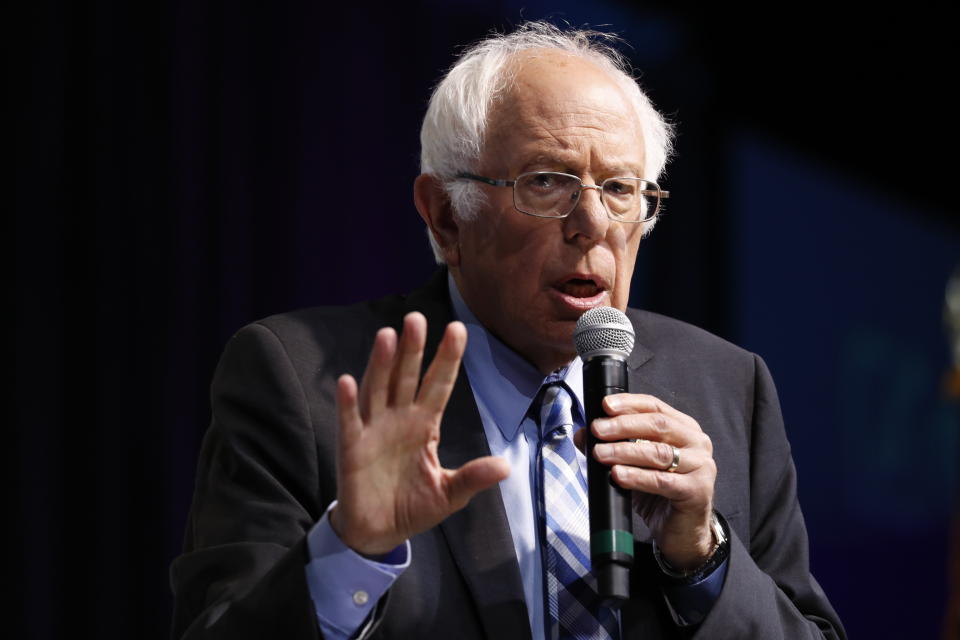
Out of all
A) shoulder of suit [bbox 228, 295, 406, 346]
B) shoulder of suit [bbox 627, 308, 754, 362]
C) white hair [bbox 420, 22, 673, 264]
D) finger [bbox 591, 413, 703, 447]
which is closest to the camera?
finger [bbox 591, 413, 703, 447]

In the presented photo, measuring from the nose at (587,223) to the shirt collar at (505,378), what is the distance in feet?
0.70

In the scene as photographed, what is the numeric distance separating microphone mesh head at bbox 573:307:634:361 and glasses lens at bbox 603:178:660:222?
0.34 metres

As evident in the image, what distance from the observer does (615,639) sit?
1.65 meters

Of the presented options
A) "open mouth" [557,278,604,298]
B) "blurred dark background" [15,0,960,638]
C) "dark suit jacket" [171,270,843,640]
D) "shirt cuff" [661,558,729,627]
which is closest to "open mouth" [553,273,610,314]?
"open mouth" [557,278,604,298]

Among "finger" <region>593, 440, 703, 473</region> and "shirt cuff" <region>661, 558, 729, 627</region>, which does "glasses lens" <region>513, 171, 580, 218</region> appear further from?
"shirt cuff" <region>661, 558, 729, 627</region>

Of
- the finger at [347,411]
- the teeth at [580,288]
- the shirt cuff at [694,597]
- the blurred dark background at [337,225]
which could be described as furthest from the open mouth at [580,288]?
the blurred dark background at [337,225]

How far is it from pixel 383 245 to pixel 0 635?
5.05 feet

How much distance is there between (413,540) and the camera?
1.62 meters

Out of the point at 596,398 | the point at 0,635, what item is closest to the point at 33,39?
the point at 0,635

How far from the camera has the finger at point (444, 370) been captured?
51.9 inches

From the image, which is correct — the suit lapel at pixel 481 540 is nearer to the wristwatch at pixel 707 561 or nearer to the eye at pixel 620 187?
the wristwatch at pixel 707 561

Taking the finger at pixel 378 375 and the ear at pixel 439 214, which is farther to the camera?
the ear at pixel 439 214

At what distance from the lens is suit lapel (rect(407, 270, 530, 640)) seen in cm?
158

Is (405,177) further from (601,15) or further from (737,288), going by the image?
(737,288)
